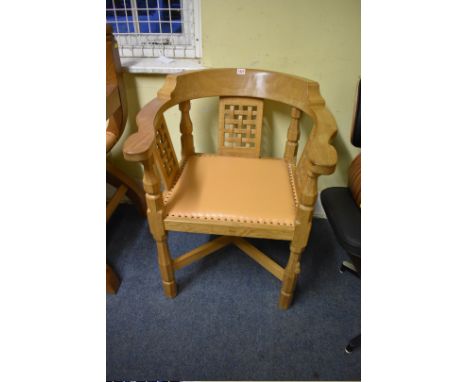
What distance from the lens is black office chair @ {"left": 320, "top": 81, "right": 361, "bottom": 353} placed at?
0.99 m

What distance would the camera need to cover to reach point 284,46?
1.22 metres

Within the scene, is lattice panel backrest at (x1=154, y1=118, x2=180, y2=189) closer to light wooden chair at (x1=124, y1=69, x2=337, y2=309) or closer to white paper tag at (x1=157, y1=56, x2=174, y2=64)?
light wooden chair at (x1=124, y1=69, x2=337, y2=309)

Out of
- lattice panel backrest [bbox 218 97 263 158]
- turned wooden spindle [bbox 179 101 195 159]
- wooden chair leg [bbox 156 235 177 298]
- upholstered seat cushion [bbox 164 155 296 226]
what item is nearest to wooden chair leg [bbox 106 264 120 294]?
wooden chair leg [bbox 156 235 177 298]

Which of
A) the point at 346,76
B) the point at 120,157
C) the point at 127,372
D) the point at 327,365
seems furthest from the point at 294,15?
the point at 127,372

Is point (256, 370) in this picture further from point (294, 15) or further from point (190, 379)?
point (294, 15)

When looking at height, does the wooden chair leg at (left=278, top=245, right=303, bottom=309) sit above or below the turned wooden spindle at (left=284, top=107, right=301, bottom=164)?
below

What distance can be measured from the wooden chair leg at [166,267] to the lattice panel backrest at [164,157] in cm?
21

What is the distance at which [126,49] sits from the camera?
132 cm

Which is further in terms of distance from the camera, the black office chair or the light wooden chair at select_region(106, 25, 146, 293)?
the light wooden chair at select_region(106, 25, 146, 293)

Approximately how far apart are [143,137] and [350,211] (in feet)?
2.52

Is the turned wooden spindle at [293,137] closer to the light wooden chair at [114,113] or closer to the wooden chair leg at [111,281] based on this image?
the light wooden chair at [114,113]

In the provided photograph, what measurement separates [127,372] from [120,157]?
103 centimetres

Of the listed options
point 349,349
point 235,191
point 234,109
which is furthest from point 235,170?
point 349,349

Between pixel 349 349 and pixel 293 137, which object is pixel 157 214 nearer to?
pixel 293 137
